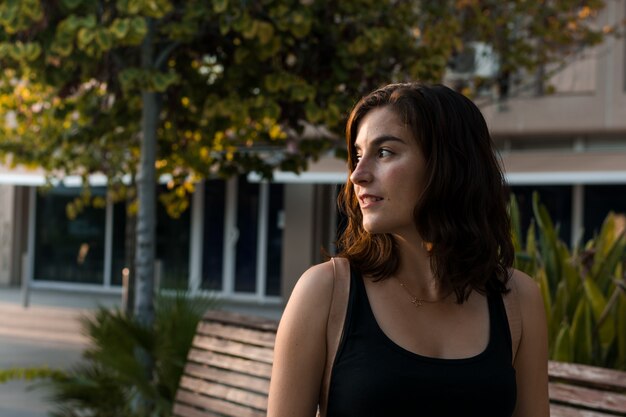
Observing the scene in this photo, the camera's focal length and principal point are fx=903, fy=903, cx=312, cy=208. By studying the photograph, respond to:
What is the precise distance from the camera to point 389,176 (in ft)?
6.35

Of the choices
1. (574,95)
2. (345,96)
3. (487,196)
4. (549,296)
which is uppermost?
(574,95)

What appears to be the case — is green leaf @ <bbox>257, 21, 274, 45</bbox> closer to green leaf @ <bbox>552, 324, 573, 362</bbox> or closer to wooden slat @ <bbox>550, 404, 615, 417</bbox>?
green leaf @ <bbox>552, 324, 573, 362</bbox>

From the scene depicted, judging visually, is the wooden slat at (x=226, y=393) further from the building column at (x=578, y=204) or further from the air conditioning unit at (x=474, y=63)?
the building column at (x=578, y=204)

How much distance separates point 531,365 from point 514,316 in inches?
4.8

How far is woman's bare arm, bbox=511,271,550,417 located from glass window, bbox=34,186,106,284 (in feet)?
57.6

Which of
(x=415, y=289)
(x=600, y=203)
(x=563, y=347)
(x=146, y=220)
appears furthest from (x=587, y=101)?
(x=415, y=289)

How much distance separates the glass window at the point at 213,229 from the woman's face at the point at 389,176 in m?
15.7

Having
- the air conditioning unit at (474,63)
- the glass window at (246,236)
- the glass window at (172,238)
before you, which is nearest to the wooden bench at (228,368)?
A: the air conditioning unit at (474,63)

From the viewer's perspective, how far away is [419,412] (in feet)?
6.17

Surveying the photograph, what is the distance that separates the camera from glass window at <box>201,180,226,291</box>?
17594 mm

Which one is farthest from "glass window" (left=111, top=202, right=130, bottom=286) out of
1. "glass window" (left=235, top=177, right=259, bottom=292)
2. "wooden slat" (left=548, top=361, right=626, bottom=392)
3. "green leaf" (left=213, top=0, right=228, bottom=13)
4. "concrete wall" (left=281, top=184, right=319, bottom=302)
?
"wooden slat" (left=548, top=361, right=626, bottom=392)

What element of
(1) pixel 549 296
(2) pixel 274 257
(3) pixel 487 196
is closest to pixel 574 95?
(2) pixel 274 257

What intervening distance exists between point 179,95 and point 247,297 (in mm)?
10750

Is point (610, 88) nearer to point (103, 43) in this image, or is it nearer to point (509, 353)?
point (103, 43)
